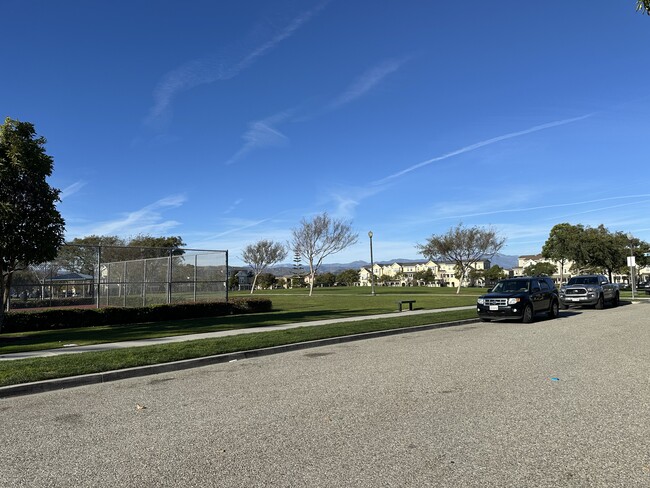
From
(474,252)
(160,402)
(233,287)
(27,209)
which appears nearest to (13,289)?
(27,209)

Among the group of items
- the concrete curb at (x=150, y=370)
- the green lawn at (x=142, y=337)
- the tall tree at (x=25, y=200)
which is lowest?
the concrete curb at (x=150, y=370)

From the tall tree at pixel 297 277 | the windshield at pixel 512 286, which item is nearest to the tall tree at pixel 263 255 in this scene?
the tall tree at pixel 297 277

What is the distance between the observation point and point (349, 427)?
523 cm

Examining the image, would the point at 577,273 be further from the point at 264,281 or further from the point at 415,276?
the point at 264,281

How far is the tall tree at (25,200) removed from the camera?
13195 millimetres

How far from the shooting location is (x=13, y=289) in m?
17.9

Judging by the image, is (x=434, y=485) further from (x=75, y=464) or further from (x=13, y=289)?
(x=13, y=289)

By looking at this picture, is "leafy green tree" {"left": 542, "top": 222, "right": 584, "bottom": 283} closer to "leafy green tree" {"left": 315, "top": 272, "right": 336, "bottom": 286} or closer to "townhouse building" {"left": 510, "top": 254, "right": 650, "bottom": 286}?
"townhouse building" {"left": 510, "top": 254, "right": 650, "bottom": 286}

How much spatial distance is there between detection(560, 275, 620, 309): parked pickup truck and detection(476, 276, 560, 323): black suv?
18.8ft

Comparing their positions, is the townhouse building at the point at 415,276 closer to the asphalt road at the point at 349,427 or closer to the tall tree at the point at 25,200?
the tall tree at the point at 25,200

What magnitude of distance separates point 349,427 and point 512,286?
1574 centimetres

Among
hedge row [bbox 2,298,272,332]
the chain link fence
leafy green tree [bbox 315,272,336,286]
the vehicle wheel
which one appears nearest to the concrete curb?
the vehicle wheel

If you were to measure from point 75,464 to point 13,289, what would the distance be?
1650 cm

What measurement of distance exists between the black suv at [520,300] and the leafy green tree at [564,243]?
43.0m
